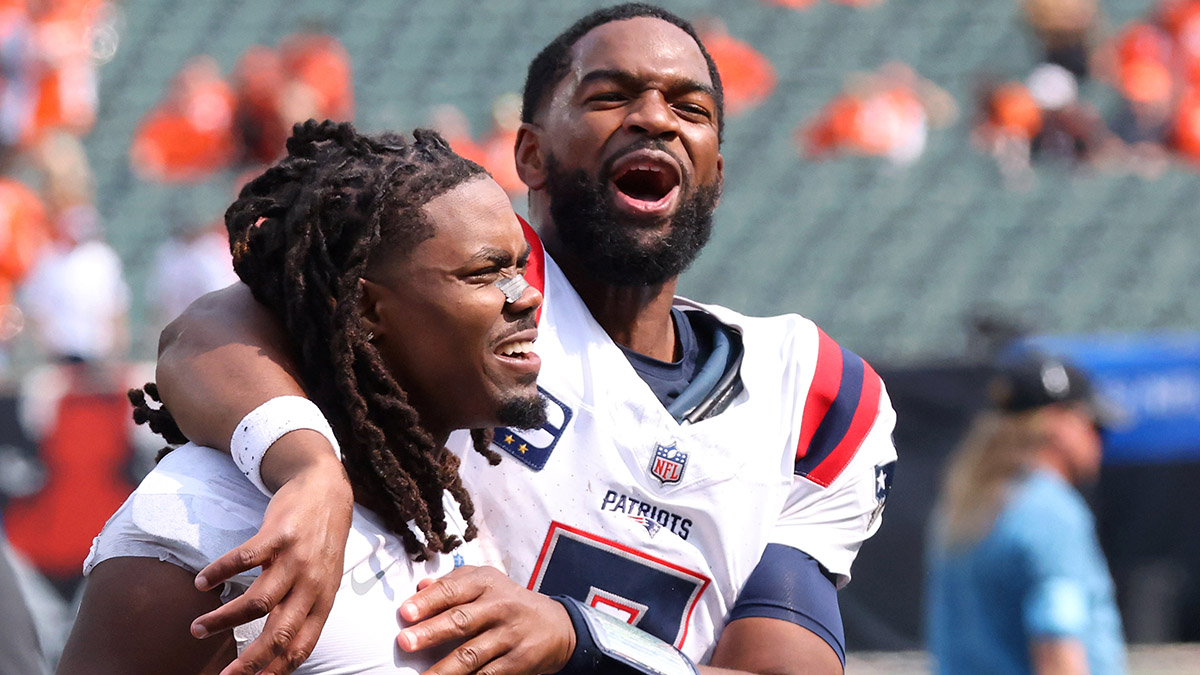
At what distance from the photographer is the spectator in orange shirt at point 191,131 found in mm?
10039

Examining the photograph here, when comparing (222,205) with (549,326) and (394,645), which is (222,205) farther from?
(394,645)

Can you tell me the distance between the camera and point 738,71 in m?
11.2

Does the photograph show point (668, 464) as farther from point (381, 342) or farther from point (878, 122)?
point (878, 122)

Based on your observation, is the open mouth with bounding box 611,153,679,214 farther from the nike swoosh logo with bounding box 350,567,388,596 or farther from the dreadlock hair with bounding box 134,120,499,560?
the nike swoosh logo with bounding box 350,567,388,596

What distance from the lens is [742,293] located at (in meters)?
10.2

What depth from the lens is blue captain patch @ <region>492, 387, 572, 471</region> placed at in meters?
2.39

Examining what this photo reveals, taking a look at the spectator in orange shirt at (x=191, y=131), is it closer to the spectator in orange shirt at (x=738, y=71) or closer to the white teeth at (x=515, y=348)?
the spectator in orange shirt at (x=738, y=71)

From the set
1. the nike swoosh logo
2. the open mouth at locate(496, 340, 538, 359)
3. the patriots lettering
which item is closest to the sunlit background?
the patriots lettering

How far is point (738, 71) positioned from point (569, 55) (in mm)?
8720

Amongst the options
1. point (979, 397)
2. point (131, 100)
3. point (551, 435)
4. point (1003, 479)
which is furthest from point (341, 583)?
point (131, 100)

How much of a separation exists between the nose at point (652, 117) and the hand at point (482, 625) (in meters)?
0.96

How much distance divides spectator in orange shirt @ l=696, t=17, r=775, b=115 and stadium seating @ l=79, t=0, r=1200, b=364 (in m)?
0.11

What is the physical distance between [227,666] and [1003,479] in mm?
3312

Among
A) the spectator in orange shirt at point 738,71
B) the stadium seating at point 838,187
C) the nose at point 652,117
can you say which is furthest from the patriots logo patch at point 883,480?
the spectator in orange shirt at point 738,71
